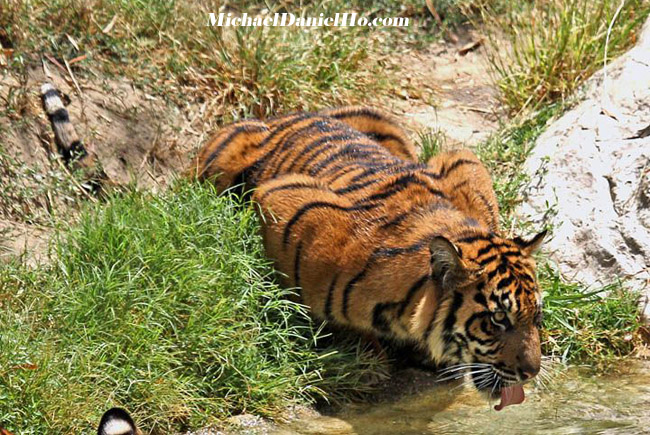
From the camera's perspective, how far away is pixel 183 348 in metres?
5.05

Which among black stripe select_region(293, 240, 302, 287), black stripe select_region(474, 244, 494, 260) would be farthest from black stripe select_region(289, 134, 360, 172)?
black stripe select_region(474, 244, 494, 260)

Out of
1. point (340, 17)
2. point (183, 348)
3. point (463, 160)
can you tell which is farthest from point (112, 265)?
point (340, 17)

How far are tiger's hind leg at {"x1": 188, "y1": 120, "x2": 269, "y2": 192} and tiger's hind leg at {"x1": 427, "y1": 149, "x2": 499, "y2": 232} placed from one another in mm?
1077

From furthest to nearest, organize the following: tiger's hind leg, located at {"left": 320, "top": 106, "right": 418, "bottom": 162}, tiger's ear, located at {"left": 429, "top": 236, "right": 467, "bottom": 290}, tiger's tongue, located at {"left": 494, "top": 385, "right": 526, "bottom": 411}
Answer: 1. tiger's hind leg, located at {"left": 320, "top": 106, "right": 418, "bottom": 162}
2. tiger's tongue, located at {"left": 494, "top": 385, "right": 526, "bottom": 411}
3. tiger's ear, located at {"left": 429, "top": 236, "right": 467, "bottom": 290}

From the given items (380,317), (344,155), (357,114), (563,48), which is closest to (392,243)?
(380,317)

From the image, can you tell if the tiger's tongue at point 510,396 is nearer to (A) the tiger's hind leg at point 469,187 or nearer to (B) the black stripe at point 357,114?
(A) the tiger's hind leg at point 469,187

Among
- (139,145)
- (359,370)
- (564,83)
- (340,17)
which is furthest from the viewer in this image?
(340,17)

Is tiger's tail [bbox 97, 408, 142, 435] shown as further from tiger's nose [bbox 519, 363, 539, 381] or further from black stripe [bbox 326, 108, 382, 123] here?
black stripe [bbox 326, 108, 382, 123]

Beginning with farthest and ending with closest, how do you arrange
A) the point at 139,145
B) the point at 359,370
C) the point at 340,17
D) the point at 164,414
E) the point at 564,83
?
the point at 340,17
the point at 564,83
the point at 139,145
the point at 359,370
the point at 164,414

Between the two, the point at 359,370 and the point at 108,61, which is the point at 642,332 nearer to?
the point at 359,370

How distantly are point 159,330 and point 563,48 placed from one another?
3.82 metres

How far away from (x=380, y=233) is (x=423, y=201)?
306mm

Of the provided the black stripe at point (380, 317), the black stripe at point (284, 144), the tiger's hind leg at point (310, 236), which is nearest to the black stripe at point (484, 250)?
the black stripe at point (380, 317)

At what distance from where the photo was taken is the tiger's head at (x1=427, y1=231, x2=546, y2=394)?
4.74 meters
